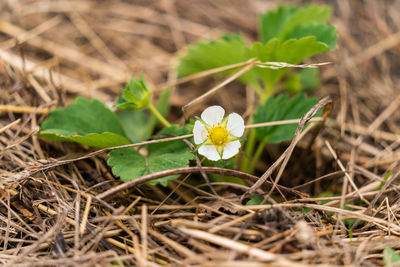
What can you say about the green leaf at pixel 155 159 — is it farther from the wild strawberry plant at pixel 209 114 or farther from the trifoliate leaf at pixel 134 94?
the trifoliate leaf at pixel 134 94

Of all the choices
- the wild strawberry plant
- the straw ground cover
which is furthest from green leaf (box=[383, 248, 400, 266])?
the wild strawberry plant

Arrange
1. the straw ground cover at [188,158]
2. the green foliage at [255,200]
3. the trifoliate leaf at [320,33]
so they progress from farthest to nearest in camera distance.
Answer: the trifoliate leaf at [320,33] < the green foliage at [255,200] < the straw ground cover at [188,158]

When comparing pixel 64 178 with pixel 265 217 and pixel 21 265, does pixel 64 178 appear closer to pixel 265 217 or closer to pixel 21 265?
pixel 21 265

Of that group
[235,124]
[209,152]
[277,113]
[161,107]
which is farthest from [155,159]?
[277,113]

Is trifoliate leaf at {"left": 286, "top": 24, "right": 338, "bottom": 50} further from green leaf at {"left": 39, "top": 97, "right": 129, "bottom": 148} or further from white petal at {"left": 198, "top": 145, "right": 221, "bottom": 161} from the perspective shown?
green leaf at {"left": 39, "top": 97, "right": 129, "bottom": 148}

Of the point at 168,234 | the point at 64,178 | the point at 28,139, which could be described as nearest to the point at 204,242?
the point at 168,234

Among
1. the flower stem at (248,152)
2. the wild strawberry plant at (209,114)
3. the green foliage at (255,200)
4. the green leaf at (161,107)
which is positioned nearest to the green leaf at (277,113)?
the wild strawberry plant at (209,114)
